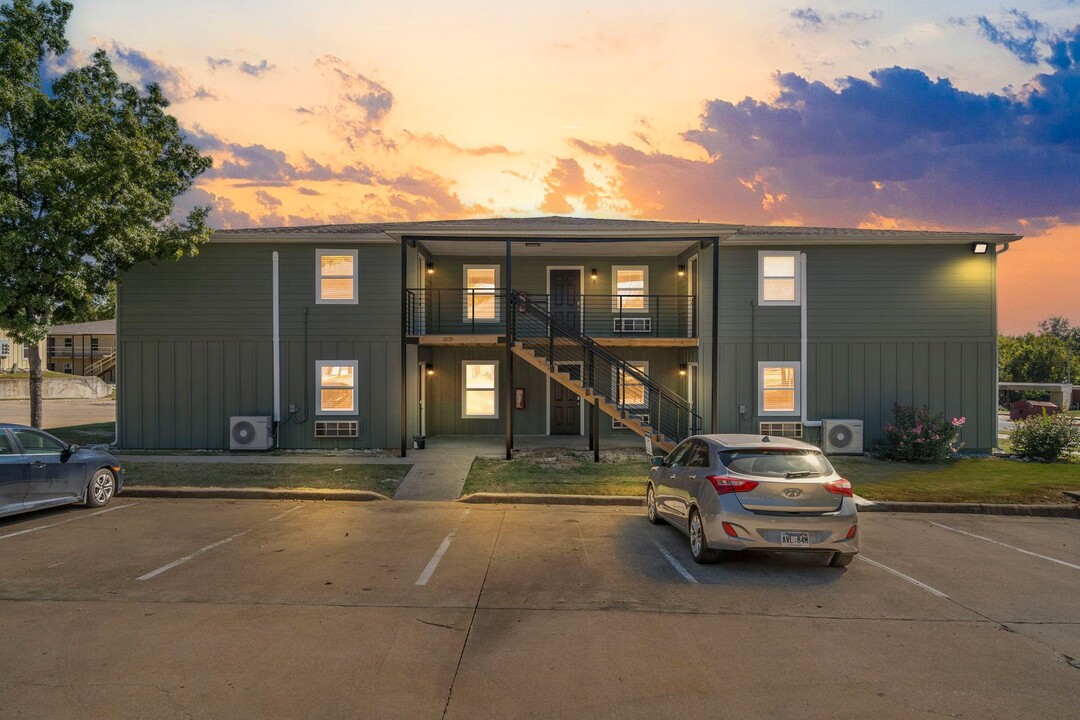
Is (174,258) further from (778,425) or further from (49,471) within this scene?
(778,425)

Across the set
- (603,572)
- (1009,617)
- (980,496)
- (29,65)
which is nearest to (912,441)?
(980,496)

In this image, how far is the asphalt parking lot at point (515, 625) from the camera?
4148 mm

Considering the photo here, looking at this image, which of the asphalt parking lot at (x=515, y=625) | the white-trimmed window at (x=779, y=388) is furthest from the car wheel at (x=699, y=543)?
the white-trimmed window at (x=779, y=388)

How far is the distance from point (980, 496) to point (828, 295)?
6958mm

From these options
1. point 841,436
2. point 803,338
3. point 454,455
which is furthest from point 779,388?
point 454,455

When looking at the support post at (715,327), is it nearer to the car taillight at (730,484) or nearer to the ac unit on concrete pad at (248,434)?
the car taillight at (730,484)

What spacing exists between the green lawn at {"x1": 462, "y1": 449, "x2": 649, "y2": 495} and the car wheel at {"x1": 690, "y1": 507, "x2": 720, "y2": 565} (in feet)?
11.3

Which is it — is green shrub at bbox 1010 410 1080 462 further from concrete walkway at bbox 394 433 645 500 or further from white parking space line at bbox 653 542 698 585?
white parking space line at bbox 653 542 698 585

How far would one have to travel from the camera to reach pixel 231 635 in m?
5.13

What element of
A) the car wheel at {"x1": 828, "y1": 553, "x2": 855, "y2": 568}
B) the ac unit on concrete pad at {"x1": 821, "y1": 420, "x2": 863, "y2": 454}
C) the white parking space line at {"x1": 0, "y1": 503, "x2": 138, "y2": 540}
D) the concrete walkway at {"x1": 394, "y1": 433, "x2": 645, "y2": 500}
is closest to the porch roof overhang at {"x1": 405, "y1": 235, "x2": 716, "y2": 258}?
the concrete walkway at {"x1": 394, "y1": 433, "x2": 645, "y2": 500}

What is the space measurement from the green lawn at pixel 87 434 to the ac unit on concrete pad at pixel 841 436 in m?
19.0

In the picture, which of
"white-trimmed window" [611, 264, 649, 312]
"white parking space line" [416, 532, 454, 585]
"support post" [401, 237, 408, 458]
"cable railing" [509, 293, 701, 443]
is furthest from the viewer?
"white-trimmed window" [611, 264, 649, 312]

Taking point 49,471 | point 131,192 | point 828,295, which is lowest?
point 49,471

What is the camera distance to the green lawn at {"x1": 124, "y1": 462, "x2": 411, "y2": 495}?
11617mm
